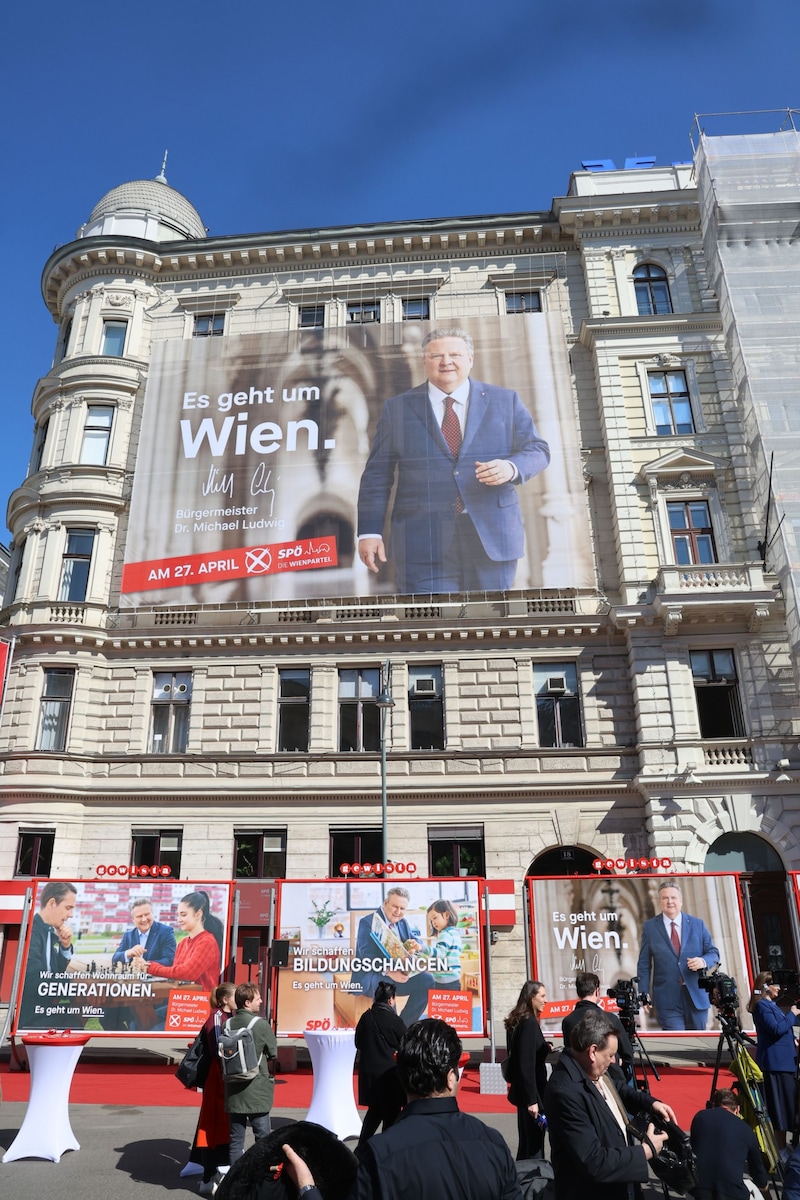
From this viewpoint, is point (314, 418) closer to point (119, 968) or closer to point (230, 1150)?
point (119, 968)

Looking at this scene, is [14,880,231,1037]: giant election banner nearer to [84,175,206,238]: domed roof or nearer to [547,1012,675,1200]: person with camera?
[547,1012,675,1200]: person with camera

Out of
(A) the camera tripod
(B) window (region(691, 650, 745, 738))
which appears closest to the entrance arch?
(B) window (region(691, 650, 745, 738))

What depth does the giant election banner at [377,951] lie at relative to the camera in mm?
14625

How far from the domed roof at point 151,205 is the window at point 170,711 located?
19.1m

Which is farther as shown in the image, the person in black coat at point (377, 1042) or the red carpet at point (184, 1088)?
the red carpet at point (184, 1088)

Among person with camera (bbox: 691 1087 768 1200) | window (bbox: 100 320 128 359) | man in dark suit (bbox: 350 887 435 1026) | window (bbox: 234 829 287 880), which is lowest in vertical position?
person with camera (bbox: 691 1087 768 1200)

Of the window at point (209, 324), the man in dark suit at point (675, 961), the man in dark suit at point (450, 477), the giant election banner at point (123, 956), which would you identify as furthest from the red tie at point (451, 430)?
the giant election banner at point (123, 956)

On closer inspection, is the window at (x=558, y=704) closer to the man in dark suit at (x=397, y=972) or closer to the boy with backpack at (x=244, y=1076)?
the man in dark suit at (x=397, y=972)

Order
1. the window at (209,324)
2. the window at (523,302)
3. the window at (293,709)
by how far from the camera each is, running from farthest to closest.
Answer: the window at (209,324) < the window at (523,302) < the window at (293,709)

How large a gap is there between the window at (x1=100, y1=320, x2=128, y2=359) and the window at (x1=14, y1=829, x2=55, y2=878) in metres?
16.7

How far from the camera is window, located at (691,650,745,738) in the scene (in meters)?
23.2

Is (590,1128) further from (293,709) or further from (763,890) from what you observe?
(293,709)

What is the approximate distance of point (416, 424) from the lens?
88.9ft

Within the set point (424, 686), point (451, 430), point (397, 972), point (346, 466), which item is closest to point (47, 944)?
point (397, 972)
